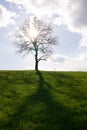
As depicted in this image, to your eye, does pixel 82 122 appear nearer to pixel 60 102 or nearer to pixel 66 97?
pixel 60 102

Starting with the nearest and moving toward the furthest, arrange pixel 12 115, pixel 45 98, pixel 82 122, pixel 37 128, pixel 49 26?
pixel 37 128 → pixel 82 122 → pixel 12 115 → pixel 45 98 → pixel 49 26

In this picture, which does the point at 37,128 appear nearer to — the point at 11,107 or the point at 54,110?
the point at 54,110

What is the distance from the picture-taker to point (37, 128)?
14.3 m

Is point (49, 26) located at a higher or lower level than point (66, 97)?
higher

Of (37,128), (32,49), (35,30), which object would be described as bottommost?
(37,128)

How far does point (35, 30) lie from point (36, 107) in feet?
158

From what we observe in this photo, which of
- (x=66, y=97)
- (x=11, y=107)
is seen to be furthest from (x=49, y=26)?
(x=11, y=107)

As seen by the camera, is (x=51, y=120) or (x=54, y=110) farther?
(x=54, y=110)

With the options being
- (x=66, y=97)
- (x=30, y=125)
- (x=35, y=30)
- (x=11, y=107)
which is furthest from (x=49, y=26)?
(x=30, y=125)

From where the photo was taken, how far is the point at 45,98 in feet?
76.9

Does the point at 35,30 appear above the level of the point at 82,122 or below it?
above

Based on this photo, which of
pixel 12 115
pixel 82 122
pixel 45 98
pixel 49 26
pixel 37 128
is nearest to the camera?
pixel 37 128

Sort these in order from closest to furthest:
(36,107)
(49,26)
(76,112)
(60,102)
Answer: (76,112) < (36,107) < (60,102) < (49,26)

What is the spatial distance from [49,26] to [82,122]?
169 ft
